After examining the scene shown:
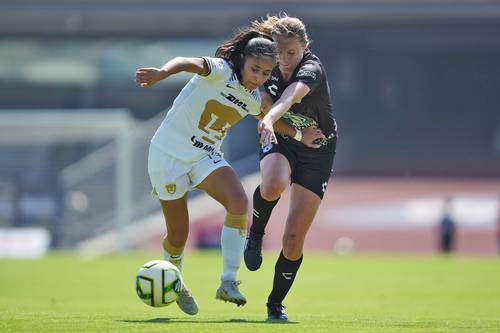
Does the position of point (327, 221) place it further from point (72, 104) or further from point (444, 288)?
point (444, 288)

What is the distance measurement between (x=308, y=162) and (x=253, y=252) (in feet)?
3.15

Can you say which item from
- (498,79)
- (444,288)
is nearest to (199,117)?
(444,288)

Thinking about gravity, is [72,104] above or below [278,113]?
below

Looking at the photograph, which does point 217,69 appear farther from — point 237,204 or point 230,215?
point 230,215

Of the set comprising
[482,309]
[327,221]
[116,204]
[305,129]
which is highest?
[305,129]

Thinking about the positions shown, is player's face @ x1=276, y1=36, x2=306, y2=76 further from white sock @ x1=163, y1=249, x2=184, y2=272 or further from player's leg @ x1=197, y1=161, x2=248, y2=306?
white sock @ x1=163, y1=249, x2=184, y2=272

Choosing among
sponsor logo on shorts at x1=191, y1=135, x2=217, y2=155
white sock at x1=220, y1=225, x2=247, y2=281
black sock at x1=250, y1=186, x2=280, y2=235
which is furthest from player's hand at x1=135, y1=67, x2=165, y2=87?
black sock at x1=250, y1=186, x2=280, y2=235

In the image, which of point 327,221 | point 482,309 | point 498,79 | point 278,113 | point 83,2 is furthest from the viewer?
point 498,79

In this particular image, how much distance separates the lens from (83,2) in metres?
38.9

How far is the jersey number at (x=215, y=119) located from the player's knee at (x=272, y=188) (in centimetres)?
68

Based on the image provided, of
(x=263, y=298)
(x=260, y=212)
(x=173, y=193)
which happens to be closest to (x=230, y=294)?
(x=173, y=193)

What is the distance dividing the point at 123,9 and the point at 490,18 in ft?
46.7

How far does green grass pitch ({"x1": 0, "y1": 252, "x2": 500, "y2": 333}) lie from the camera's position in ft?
27.6

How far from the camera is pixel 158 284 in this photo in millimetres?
8289
